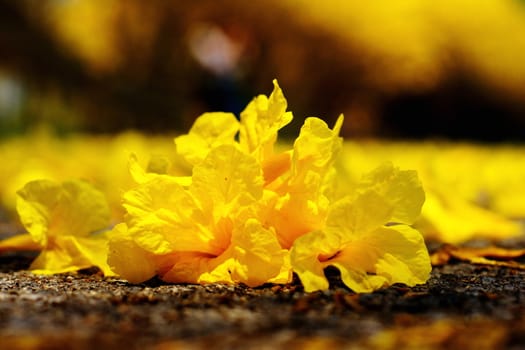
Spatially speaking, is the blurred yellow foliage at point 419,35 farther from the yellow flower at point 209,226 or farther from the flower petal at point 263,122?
the yellow flower at point 209,226

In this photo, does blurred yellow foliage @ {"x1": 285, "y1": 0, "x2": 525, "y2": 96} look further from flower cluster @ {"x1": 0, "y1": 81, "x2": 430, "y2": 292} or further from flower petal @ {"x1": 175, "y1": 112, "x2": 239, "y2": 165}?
flower cluster @ {"x1": 0, "y1": 81, "x2": 430, "y2": 292}

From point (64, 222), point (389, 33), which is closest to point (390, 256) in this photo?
point (64, 222)

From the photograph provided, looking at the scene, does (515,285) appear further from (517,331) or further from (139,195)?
(139,195)

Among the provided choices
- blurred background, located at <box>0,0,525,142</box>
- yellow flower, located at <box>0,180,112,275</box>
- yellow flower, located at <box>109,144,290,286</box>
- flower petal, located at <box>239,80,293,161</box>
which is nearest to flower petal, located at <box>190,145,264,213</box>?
yellow flower, located at <box>109,144,290,286</box>

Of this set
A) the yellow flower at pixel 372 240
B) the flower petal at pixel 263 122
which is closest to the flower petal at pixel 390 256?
the yellow flower at pixel 372 240

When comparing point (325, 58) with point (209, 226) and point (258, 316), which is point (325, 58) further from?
point (258, 316)

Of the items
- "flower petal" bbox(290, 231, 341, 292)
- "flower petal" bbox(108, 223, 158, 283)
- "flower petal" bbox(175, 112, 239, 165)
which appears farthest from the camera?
"flower petal" bbox(175, 112, 239, 165)

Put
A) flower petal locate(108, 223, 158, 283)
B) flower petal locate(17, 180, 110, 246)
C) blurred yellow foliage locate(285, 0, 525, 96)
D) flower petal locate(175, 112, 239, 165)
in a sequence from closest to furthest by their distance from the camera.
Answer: flower petal locate(108, 223, 158, 283), flower petal locate(175, 112, 239, 165), flower petal locate(17, 180, 110, 246), blurred yellow foliage locate(285, 0, 525, 96)
